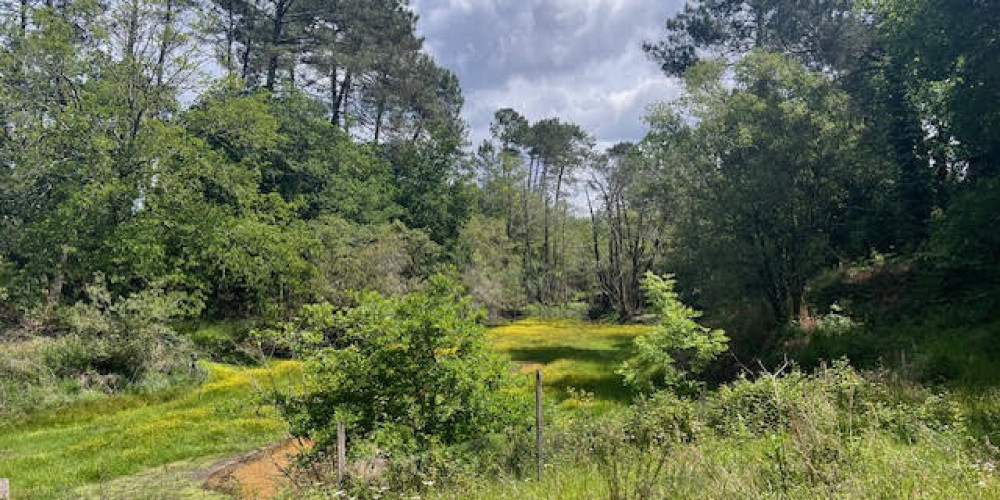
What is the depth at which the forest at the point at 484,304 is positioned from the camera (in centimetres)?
689

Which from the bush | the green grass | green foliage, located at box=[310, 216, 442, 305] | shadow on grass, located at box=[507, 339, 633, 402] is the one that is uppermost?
green foliage, located at box=[310, 216, 442, 305]


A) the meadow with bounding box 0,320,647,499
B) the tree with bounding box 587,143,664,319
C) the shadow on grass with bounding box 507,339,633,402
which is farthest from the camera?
the tree with bounding box 587,143,664,319

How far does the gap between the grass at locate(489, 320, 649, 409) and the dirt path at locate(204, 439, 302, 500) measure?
169 inches

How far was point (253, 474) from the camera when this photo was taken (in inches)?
394

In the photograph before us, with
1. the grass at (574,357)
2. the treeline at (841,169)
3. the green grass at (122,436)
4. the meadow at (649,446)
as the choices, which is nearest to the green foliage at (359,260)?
the grass at (574,357)

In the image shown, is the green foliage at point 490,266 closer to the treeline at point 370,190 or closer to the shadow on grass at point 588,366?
the treeline at point 370,190

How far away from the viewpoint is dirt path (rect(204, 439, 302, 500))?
8.54 meters

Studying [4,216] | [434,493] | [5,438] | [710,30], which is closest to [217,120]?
[4,216]

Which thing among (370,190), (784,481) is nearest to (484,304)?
(784,481)

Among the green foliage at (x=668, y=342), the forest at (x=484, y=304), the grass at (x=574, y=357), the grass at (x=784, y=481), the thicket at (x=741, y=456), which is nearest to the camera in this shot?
the grass at (x=784, y=481)

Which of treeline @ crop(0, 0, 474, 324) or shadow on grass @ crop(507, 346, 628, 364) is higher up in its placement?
treeline @ crop(0, 0, 474, 324)

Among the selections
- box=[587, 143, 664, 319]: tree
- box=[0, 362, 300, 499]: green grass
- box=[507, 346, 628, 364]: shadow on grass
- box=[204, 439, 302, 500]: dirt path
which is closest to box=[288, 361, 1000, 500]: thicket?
box=[204, 439, 302, 500]: dirt path

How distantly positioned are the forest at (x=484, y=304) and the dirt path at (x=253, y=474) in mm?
274

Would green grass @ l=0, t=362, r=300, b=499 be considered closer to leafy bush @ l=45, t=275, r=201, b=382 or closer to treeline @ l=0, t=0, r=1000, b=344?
leafy bush @ l=45, t=275, r=201, b=382
